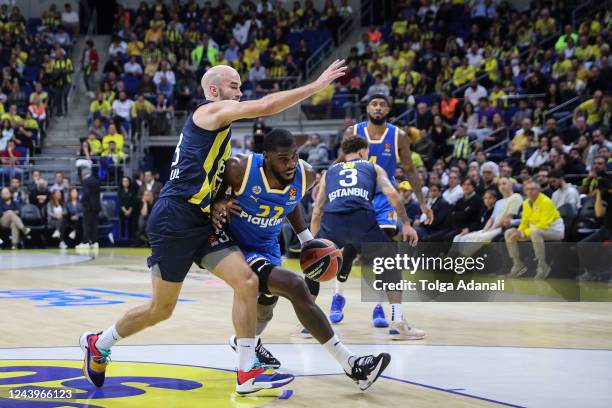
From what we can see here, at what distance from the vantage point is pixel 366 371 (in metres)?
5.23

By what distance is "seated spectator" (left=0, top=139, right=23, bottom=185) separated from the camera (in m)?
21.5

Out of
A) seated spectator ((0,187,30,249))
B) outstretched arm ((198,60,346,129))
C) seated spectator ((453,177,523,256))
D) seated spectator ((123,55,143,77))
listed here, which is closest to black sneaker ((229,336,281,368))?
outstretched arm ((198,60,346,129))

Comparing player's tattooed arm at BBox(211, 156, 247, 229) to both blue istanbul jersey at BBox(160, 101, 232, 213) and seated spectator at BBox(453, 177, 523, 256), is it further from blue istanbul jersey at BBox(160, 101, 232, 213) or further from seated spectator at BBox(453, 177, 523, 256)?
seated spectator at BBox(453, 177, 523, 256)

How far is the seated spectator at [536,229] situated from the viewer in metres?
12.4

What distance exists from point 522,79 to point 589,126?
3.63m

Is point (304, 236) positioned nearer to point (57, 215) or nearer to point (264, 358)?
point (264, 358)

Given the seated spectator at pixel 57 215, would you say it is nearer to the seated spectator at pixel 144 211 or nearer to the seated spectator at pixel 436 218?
the seated spectator at pixel 144 211

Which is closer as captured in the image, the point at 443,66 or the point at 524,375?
the point at 524,375

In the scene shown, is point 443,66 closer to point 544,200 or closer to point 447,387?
point 544,200

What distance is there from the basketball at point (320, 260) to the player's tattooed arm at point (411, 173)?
2368mm

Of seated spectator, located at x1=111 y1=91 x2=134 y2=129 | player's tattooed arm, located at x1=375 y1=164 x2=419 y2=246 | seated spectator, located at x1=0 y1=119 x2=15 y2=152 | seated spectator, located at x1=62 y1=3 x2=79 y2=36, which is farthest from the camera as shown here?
seated spectator, located at x1=62 y1=3 x2=79 y2=36

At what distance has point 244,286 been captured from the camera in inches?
204

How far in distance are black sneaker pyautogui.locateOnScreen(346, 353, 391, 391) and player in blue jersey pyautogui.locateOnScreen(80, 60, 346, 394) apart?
38cm

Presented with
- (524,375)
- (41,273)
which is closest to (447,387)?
(524,375)
